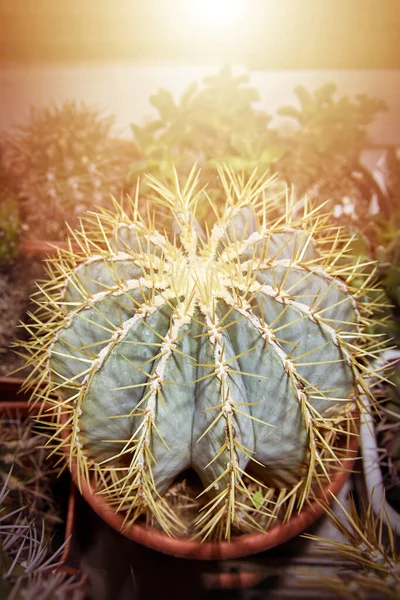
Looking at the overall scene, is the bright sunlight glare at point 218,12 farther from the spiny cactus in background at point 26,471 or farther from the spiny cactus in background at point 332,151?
the spiny cactus in background at point 26,471

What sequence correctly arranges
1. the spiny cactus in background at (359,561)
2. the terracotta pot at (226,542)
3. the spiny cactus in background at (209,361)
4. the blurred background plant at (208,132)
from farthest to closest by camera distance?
the blurred background plant at (208,132), the terracotta pot at (226,542), the spiny cactus in background at (209,361), the spiny cactus in background at (359,561)

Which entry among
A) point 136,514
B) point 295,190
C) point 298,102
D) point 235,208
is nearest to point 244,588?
point 136,514

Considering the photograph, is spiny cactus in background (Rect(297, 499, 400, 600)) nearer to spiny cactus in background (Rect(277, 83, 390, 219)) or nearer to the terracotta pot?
the terracotta pot

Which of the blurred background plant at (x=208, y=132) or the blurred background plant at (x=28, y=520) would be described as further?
the blurred background plant at (x=208, y=132)

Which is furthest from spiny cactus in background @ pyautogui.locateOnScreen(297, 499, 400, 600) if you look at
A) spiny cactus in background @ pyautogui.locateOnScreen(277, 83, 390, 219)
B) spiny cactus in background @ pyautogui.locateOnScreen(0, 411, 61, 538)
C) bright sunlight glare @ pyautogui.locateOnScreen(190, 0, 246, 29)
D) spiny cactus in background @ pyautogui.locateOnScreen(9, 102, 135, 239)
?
bright sunlight glare @ pyautogui.locateOnScreen(190, 0, 246, 29)

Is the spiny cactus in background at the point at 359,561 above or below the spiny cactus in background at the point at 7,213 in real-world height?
below

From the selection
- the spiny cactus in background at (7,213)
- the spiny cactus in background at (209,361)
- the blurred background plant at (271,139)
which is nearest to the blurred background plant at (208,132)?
the blurred background plant at (271,139)

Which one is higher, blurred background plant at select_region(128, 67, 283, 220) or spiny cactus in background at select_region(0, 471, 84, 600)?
blurred background plant at select_region(128, 67, 283, 220)

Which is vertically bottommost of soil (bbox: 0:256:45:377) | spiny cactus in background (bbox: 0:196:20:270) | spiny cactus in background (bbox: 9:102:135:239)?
soil (bbox: 0:256:45:377)
